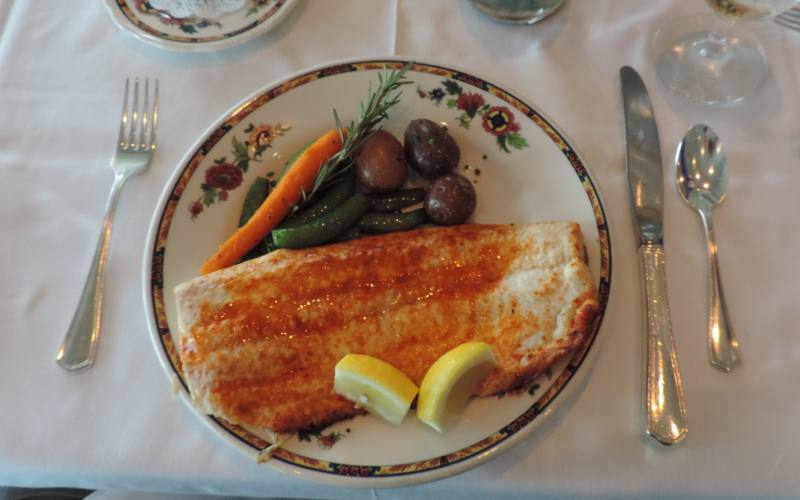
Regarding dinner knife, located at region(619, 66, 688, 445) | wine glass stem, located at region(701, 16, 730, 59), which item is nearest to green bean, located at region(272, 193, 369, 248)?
dinner knife, located at region(619, 66, 688, 445)

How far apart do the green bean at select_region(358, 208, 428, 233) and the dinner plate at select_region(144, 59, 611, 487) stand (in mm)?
217

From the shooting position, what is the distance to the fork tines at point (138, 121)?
6.15ft

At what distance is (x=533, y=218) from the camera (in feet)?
5.64

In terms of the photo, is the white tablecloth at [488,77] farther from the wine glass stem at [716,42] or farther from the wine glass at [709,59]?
the wine glass stem at [716,42]

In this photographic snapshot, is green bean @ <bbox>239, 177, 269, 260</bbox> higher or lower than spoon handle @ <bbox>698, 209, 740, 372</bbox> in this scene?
higher

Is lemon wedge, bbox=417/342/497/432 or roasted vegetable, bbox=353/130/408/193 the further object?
roasted vegetable, bbox=353/130/408/193

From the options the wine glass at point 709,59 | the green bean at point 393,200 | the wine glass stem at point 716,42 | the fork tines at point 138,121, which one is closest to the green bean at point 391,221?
the green bean at point 393,200

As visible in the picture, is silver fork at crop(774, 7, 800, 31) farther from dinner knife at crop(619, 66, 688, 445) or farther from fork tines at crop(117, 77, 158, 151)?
fork tines at crop(117, 77, 158, 151)

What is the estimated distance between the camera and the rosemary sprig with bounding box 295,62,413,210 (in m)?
1.68

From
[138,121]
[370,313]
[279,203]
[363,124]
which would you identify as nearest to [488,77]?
[363,124]

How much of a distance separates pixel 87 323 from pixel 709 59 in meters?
2.33

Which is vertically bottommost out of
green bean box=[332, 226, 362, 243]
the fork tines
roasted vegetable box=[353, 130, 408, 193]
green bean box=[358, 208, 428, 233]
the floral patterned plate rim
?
green bean box=[332, 226, 362, 243]

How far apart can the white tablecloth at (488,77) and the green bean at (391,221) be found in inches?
22.8

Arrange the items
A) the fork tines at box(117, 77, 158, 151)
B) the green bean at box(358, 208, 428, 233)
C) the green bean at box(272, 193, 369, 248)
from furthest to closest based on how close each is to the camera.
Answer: the fork tines at box(117, 77, 158, 151)
the green bean at box(358, 208, 428, 233)
the green bean at box(272, 193, 369, 248)
